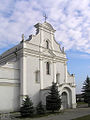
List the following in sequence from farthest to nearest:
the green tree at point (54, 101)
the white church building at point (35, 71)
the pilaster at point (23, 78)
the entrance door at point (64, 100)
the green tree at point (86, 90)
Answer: the green tree at point (86, 90)
the entrance door at point (64, 100)
the pilaster at point (23, 78)
the white church building at point (35, 71)
the green tree at point (54, 101)

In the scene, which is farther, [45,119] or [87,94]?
[87,94]

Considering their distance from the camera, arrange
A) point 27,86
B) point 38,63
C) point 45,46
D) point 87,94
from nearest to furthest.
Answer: point 27,86
point 38,63
point 45,46
point 87,94

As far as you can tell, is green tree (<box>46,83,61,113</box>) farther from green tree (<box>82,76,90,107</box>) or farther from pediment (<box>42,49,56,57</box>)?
green tree (<box>82,76,90,107</box>)

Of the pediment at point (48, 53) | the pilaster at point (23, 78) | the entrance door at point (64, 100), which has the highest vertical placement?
the pediment at point (48, 53)

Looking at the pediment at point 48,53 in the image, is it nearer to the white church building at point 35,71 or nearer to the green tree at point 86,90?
the white church building at point 35,71

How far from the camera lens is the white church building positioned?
24297mm

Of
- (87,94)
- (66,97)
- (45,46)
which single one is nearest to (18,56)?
(45,46)

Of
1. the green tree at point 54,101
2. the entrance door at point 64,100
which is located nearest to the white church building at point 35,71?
the entrance door at point 64,100

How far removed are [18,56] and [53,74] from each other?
7.17 meters

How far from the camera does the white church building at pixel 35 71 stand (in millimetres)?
24297

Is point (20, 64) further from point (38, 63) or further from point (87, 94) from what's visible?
point (87, 94)

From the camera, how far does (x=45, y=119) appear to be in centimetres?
1814

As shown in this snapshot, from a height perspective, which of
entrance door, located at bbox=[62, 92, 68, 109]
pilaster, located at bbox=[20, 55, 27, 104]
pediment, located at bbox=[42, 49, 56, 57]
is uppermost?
pediment, located at bbox=[42, 49, 56, 57]

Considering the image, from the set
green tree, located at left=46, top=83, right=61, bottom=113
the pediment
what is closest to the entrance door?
green tree, located at left=46, top=83, right=61, bottom=113
